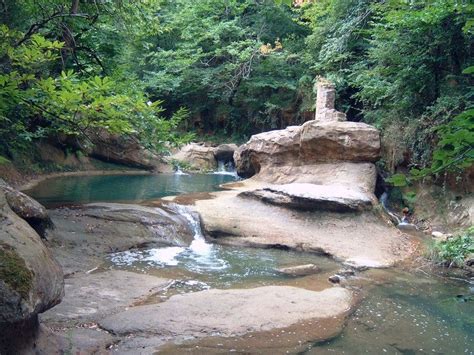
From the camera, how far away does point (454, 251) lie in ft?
24.1

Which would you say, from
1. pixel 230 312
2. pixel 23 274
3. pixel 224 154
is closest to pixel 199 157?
pixel 224 154

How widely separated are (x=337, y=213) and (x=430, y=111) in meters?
3.99

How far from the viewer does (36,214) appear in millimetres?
6457

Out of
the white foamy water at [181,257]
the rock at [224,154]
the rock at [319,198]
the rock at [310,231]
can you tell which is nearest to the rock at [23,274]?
the white foamy water at [181,257]

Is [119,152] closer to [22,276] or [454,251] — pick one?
[454,251]

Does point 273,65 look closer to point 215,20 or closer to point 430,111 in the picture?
point 215,20

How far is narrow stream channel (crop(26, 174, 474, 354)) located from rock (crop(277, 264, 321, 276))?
0.11 m

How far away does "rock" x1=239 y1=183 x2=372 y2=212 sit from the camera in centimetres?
921

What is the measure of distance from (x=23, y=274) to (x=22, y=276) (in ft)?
0.06

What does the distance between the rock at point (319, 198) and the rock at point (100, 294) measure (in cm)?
423

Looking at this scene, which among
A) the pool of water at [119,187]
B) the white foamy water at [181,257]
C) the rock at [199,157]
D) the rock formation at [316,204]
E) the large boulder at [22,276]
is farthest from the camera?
the rock at [199,157]

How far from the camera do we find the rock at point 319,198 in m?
9.21

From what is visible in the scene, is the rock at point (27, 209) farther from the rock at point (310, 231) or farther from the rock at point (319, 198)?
the rock at point (319, 198)

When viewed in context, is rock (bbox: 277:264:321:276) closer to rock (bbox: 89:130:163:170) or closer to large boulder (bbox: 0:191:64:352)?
large boulder (bbox: 0:191:64:352)
